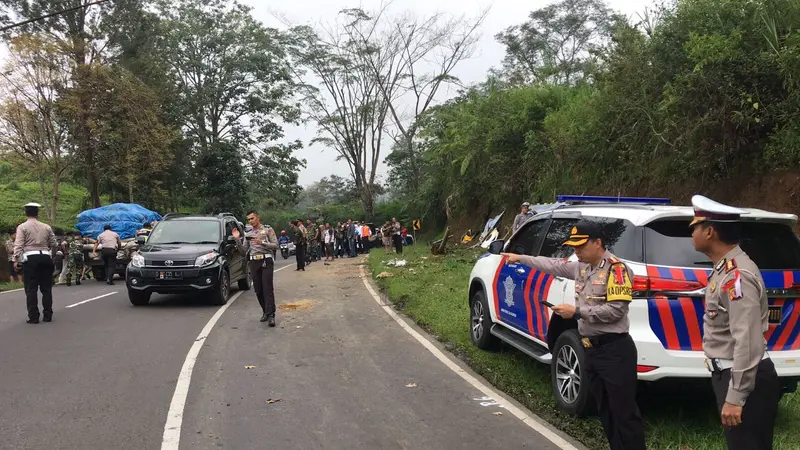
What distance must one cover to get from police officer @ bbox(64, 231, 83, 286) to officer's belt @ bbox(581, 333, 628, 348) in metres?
17.1

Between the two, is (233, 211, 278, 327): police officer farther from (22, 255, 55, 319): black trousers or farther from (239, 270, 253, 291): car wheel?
(239, 270, 253, 291): car wheel

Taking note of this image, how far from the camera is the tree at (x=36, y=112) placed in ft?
76.5

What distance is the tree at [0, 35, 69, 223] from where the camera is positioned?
2331cm

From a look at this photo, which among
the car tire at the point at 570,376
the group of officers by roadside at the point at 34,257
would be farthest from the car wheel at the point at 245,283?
the car tire at the point at 570,376

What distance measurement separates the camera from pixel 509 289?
6426 millimetres

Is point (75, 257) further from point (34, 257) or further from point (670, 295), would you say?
point (670, 295)

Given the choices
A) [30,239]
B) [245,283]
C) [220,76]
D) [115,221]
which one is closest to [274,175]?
[220,76]

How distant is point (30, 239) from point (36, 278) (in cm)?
66

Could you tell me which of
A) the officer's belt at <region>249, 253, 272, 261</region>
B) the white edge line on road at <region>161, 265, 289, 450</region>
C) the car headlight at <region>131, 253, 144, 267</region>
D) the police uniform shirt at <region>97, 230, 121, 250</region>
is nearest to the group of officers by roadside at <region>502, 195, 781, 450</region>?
the white edge line on road at <region>161, 265, 289, 450</region>

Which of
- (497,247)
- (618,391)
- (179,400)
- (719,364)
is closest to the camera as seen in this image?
(719,364)

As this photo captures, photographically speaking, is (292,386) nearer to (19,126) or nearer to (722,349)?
(722,349)

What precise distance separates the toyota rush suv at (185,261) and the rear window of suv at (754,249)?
24.9ft

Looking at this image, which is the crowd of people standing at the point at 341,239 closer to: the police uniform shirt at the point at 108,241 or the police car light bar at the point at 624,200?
the police uniform shirt at the point at 108,241

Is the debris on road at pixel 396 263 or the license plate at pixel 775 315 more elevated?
the license plate at pixel 775 315
